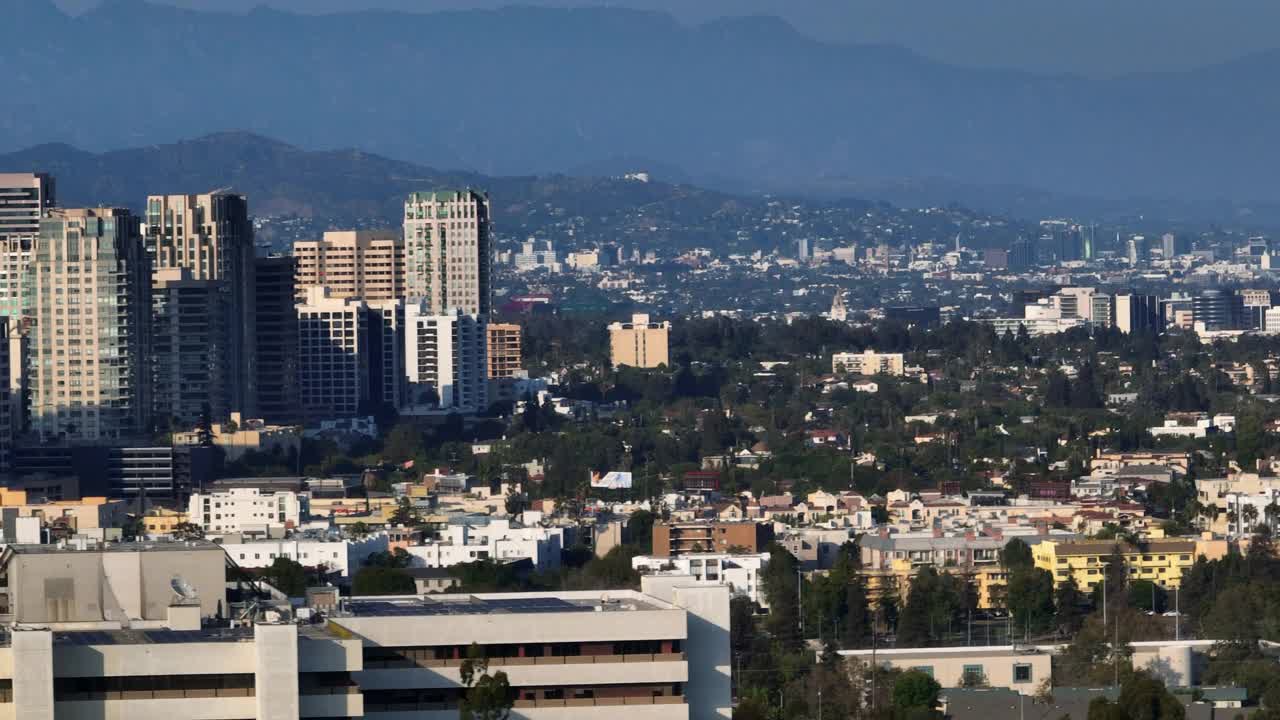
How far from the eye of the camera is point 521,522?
2766 inches

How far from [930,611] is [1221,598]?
4152mm

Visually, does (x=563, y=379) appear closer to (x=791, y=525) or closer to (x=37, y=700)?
(x=791, y=525)

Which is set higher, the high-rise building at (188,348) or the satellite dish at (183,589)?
the high-rise building at (188,348)

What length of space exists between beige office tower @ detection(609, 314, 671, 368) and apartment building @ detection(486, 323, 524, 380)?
8532mm

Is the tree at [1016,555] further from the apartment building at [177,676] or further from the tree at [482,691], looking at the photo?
the apartment building at [177,676]

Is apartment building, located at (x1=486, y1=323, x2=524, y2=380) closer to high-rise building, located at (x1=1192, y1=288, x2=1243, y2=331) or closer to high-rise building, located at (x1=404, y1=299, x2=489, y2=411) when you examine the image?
high-rise building, located at (x1=404, y1=299, x2=489, y2=411)

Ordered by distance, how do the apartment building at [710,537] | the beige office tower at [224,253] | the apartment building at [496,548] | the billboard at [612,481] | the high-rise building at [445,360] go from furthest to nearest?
the high-rise building at [445,360], the beige office tower at [224,253], the billboard at [612,481], the apartment building at [710,537], the apartment building at [496,548]

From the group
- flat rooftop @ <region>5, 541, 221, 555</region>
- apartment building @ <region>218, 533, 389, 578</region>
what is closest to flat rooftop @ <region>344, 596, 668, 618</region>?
flat rooftop @ <region>5, 541, 221, 555</region>

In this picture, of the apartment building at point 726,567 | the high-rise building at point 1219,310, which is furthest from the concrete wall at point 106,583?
the high-rise building at point 1219,310

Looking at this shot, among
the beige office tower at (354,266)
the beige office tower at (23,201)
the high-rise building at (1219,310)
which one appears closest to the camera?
the beige office tower at (23,201)

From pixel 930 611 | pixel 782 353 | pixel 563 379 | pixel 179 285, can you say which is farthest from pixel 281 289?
pixel 930 611

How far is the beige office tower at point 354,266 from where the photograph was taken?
A: 125 m

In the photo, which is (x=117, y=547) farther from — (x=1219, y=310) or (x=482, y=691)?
(x=1219, y=310)

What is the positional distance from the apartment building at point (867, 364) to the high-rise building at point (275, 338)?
2385 centimetres
